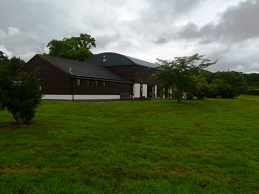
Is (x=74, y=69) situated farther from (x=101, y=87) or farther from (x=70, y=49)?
(x=70, y=49)

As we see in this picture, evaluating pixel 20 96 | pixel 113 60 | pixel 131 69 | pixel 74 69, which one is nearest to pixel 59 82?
pixel 74 69

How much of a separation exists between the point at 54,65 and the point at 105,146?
85.3ft

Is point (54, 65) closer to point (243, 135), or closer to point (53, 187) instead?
point (243, 135)

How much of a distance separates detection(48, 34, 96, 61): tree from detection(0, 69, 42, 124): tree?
45.6 metres

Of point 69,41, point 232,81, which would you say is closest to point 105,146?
point 232,81

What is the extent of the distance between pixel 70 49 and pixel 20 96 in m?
49.6

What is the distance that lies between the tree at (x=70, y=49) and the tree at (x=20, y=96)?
45563mm

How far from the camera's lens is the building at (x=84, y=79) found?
1259 inches

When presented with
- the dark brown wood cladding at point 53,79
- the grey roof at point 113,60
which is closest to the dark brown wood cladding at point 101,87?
the dark brown wood cladding at point 53,79

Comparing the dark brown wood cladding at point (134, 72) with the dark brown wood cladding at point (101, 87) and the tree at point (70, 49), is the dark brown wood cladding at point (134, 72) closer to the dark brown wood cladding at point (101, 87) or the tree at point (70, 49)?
the dark brown wood cladding at point (101, 87)

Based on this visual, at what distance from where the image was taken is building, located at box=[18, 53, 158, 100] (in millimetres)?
31969

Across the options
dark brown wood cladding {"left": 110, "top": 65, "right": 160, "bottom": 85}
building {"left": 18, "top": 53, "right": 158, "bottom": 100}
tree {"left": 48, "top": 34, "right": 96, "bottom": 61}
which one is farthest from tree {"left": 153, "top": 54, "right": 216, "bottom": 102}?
tree {"left": 48, "top": 34, "right": 96, "bottom": 61}

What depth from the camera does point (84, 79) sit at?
33312mm

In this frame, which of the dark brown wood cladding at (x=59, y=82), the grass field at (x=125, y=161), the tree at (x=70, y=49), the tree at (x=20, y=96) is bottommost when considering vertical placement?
the grass field at (x=125, y=161)
